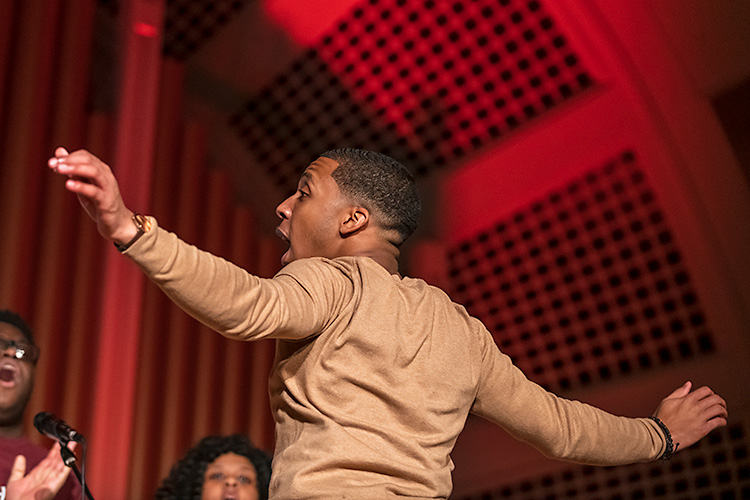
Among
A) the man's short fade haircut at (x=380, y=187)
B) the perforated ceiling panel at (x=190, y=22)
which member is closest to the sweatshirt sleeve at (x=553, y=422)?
the man's short fade haircut at (x=380, y=187)

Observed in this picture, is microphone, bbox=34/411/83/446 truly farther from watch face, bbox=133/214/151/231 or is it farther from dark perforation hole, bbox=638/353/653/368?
dark perforation hole, bbox=638/353/653/368

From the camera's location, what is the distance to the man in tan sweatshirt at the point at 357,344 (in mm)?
1214

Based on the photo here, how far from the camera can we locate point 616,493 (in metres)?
3.59

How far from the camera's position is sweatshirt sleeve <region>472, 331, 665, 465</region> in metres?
1.61

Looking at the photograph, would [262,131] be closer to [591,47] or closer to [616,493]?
[591,47]

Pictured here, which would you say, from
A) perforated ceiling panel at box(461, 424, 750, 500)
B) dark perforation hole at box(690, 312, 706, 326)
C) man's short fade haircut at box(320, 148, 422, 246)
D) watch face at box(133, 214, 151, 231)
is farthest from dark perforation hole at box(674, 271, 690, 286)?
watch face at box(133, 214, 151, 231)

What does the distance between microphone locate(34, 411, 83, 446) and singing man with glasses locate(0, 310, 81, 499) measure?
40cm

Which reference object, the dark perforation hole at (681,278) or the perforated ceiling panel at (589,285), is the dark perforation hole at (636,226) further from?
the dark perforation hole at (681,278)

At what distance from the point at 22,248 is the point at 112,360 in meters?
0.52

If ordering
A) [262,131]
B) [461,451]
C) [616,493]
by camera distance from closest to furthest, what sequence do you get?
[616,493]
[461,451]
[262,131]

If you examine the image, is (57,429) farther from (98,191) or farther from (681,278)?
(681,278)

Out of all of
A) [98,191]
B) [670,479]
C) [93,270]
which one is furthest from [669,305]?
[98,191]

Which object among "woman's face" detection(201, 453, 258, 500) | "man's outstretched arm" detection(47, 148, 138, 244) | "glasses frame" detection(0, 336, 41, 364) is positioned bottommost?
"woman's face" detection(201, 453, 258, 500)

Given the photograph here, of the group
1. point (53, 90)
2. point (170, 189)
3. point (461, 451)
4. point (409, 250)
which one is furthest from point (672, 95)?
point (53, 90)
